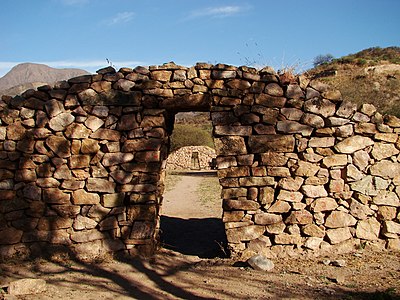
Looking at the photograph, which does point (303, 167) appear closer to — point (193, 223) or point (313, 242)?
point (313, 242)

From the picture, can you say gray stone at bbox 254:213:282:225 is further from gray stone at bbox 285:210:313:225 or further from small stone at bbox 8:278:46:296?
small stone at bbox 8:278:46:296

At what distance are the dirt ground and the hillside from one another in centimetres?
1517

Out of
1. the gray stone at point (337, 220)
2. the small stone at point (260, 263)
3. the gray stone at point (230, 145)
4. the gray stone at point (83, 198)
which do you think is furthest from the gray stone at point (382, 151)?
the gray stone at point (83, 198)

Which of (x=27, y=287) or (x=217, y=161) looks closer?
(x=27, y=287)

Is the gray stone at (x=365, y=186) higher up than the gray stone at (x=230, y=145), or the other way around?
the gray stone at (x=230, y=145)

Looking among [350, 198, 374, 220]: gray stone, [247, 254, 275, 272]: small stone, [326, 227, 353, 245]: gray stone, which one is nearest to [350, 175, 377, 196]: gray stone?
[350, 198, 374, 220]: gray stone

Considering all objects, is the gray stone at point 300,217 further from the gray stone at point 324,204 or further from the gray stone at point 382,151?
the gray stone at point 382,151

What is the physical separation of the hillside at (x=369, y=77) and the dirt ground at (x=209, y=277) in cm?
1517

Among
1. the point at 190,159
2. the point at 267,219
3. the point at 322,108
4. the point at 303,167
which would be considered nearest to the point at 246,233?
the point at 267,219

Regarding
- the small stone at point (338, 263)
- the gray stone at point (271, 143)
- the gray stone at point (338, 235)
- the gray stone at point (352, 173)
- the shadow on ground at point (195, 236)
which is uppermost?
the gray stone at point (271, 143)

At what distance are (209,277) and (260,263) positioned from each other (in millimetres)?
716

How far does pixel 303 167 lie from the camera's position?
567 centimetres

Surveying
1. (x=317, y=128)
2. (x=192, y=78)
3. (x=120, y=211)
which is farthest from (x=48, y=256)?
(x=317, y=128)

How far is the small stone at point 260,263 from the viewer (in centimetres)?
521
